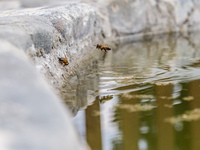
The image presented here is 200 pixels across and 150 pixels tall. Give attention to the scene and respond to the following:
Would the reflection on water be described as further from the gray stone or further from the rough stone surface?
the gray stone

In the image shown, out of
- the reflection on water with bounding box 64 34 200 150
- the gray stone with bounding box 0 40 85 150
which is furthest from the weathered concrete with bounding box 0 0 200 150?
the reflection on water with bounding box 64 34 200 150

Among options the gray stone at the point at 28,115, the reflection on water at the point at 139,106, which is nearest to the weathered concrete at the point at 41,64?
the gray stone at the point at 28,115

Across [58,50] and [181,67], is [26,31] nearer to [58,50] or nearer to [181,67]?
[58,50]

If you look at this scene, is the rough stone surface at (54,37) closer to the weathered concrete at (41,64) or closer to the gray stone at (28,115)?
the weathered concrete at (41,64)

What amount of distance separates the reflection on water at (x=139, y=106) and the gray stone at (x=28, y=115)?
39 centimetres

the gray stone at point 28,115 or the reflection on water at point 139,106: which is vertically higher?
the gray stone at point 28,115

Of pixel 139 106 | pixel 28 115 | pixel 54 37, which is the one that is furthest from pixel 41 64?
pixel 28 115

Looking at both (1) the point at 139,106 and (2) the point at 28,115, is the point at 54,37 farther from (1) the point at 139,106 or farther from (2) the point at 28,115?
(2) the point at 28,115

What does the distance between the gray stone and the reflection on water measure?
1.27ft

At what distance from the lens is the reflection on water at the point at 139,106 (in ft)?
5.70

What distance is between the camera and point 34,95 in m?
1.44

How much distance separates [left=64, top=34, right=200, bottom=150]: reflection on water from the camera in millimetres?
1736

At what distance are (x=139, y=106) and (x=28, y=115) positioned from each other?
41.6 inches

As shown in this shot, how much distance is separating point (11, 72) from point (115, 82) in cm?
157
